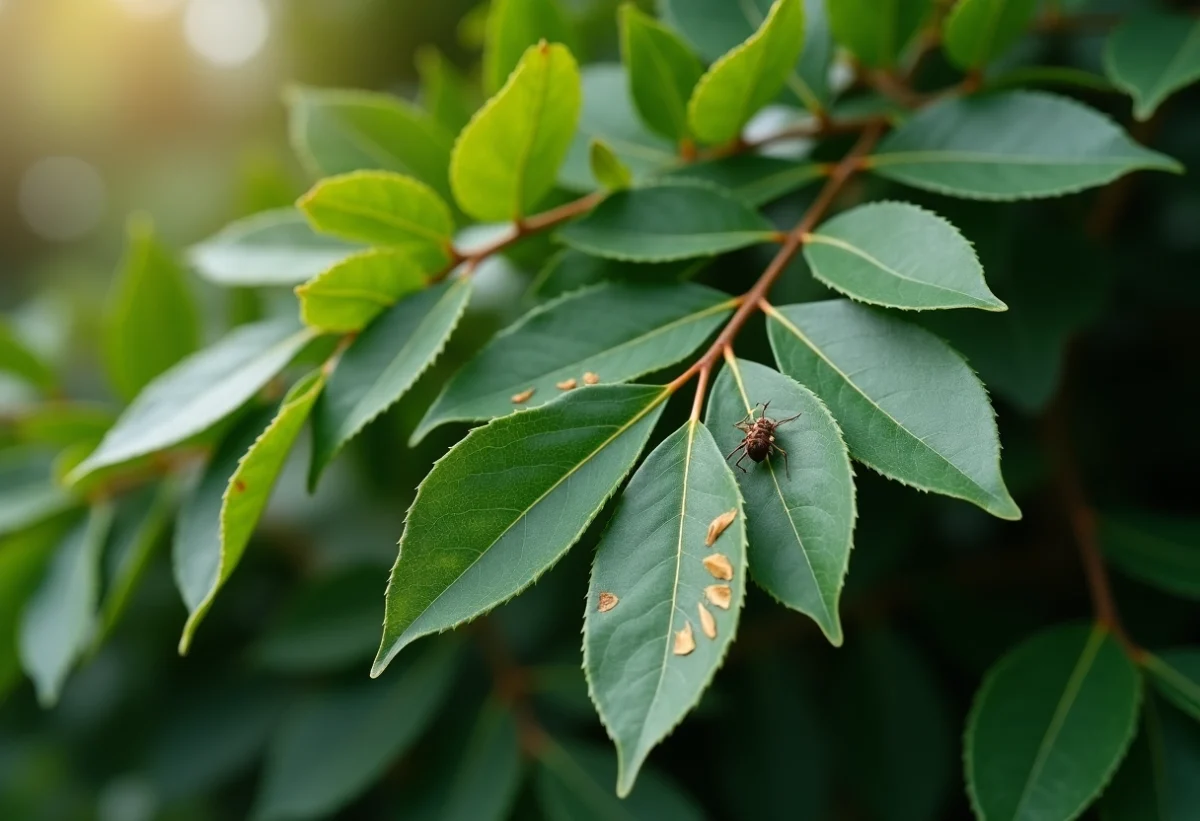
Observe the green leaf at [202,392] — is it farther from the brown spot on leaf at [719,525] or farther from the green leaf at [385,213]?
the brown spot on leaf at [719,525]

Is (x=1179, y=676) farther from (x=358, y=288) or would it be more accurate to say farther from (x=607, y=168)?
(x=358, y=288)

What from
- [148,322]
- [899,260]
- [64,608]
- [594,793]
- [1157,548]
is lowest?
[594,793]

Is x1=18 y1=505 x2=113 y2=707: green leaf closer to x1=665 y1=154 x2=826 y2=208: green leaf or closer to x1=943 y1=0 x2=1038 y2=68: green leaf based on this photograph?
x1=665 y1=154 x2=826 y2=208: green leaf

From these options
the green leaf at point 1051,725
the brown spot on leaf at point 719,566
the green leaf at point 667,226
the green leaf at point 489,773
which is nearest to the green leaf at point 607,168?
the green leaf at point 667,226

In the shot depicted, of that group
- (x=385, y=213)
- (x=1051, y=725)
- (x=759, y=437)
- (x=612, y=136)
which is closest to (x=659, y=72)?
(x=612, y=136)

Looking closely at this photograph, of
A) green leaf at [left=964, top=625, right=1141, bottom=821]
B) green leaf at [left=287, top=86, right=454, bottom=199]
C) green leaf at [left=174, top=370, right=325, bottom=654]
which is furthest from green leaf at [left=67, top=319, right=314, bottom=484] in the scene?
green leaf at [left=964, top=625, right=1141, bottom=821]
